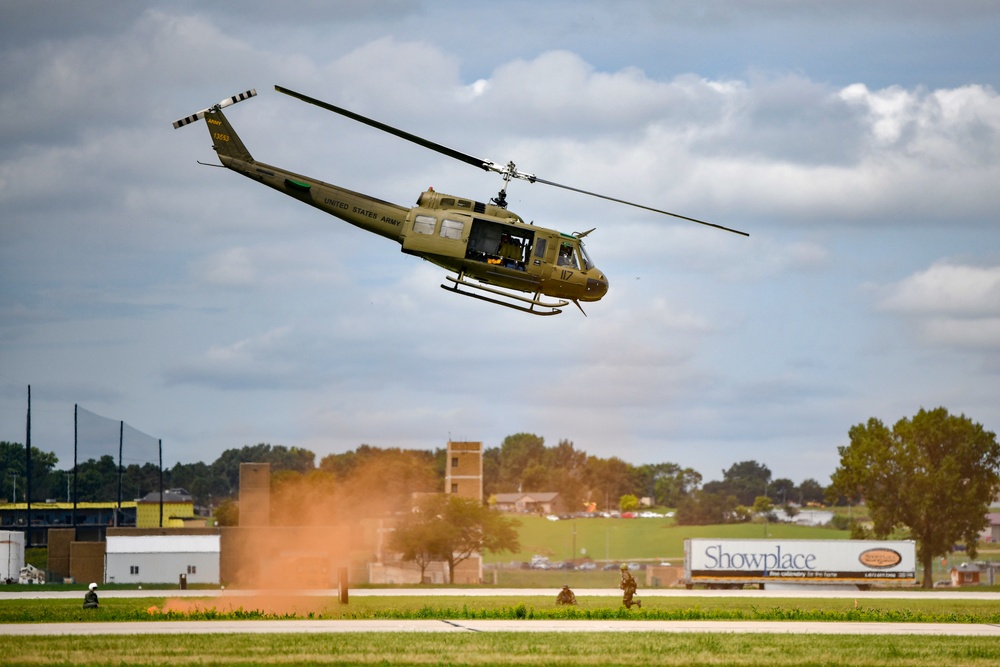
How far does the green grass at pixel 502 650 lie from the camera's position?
26875mm

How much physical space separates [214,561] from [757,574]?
1666 inches

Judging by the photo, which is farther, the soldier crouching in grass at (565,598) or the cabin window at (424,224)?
the soldier crouching in grass at (565,598)

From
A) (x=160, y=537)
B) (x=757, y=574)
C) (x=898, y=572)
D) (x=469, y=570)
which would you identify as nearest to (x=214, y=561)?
(x=160, y=537)

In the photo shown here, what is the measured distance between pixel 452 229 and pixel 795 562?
50.8 meters

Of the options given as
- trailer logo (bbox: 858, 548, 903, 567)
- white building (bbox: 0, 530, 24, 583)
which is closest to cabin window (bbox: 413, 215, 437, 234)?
trailer logo (bbox: 858, 548, 903, 567)

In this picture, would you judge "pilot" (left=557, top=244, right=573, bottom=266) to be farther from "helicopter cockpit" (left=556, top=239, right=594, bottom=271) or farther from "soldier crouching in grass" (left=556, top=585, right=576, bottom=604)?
"soldier crouching in grass" (left=556, top=585, right=576, bottom=604)

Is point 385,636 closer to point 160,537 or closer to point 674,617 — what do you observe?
point 674,617

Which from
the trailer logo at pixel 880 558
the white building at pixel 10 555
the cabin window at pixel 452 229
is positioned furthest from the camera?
the white building at pixel 10 555

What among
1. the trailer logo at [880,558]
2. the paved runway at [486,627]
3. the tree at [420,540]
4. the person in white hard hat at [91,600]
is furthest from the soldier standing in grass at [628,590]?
the tree at [420,540]

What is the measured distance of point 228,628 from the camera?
33.2 metres

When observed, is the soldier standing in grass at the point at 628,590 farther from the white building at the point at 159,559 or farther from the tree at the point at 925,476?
the tree at the point at 925,476

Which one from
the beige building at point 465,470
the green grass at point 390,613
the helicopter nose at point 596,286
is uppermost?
the helicopter nose at point 596,286

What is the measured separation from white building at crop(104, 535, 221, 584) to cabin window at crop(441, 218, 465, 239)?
201ft

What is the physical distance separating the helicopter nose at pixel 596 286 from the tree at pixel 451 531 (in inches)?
2702
